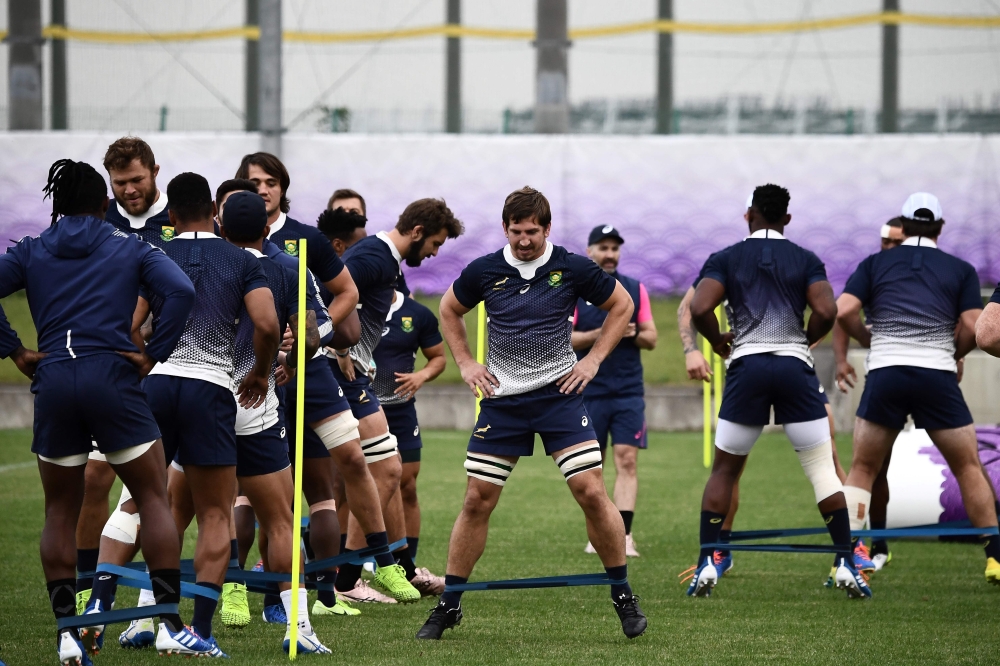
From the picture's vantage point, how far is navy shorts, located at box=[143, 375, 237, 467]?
5664 mm

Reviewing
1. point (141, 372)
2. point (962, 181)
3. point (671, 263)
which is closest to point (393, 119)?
point (671, 263)

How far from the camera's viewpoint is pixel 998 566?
7.91 metres

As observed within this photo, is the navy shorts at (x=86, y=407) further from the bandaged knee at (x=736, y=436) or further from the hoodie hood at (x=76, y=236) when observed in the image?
the bandaged knee at (x=736, y=436)

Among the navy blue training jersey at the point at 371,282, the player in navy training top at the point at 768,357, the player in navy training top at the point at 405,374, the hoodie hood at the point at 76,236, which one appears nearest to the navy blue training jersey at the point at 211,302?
the hoodie hood at the point at 76,236

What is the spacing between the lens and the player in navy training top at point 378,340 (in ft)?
24.9

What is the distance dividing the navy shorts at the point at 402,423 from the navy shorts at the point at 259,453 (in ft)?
8.56

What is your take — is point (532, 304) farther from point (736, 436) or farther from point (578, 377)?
point (736, 436)

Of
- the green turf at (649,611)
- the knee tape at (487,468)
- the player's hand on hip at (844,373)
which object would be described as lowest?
the green turf at (649,611)

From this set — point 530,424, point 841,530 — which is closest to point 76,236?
point 530,424

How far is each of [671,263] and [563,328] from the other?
49.9 ft

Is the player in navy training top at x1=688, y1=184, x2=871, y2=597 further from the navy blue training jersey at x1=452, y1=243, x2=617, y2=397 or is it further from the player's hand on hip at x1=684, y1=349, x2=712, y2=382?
the navy blue training jersey at x1=452, y1=243, x2=617, y2=397

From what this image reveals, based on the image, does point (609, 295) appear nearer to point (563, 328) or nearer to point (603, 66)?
point (563, 328)

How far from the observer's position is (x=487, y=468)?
640cm

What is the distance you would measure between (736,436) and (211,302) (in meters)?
3.30
